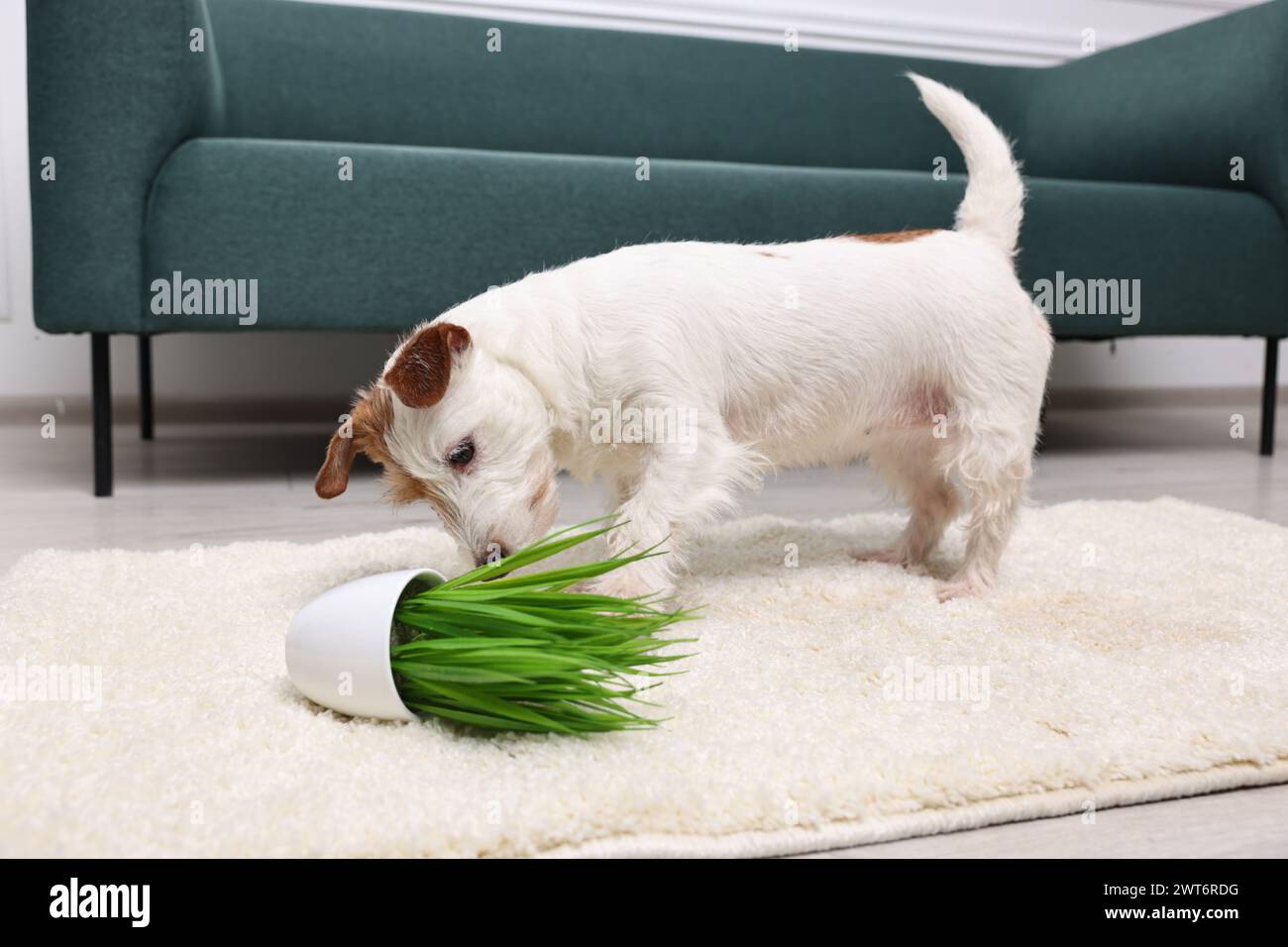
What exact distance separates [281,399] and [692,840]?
3.53 metres

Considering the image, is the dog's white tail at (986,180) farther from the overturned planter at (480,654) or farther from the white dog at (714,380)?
the overturned planter at (480,654)

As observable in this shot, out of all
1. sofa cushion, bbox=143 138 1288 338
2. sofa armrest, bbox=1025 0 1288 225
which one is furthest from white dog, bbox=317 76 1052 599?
sofa armrest, bbox=1025 0 1288 225

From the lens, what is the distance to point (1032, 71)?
13.7ft

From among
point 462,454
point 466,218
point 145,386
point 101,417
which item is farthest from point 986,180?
point 145,386

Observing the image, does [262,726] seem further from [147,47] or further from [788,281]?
[147,47]

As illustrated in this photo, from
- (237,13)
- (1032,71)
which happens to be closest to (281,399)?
(237,13)

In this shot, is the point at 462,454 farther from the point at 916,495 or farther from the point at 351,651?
the point at 916,495

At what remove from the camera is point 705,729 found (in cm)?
113

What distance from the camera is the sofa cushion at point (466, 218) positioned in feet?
8.05

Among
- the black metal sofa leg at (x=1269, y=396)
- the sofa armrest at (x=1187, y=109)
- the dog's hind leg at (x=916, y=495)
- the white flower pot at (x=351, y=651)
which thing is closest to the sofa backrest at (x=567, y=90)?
the sofa armrest at (x=1187, y=109)

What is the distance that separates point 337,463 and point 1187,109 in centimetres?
295

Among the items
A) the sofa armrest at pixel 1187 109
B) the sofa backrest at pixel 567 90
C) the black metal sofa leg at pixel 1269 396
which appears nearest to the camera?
the sofa armrest at pixel 1187 109

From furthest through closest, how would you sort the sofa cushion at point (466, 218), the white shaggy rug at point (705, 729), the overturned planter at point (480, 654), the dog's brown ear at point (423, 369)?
1. the sofa cushion at point (466, 218)
2. the dog's brown ear at point (423, 369)
3. the overturned planter at point (480, 654)
4. the white shaggy rug at point (705, 729)

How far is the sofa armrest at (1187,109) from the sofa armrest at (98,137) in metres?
2.79
